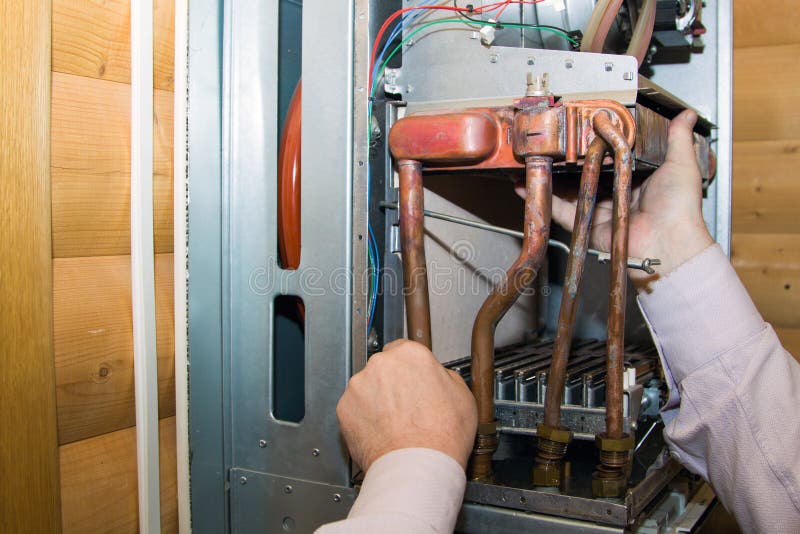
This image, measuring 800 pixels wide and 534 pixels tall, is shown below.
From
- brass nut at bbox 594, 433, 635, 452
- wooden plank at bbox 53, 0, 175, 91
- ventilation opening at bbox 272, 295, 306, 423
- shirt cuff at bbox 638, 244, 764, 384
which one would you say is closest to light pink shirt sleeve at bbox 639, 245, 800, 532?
shirt cuff at bbox 638, 244, 764, 384

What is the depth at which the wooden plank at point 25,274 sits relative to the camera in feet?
2.96

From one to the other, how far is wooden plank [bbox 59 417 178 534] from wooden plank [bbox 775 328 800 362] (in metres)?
1.30

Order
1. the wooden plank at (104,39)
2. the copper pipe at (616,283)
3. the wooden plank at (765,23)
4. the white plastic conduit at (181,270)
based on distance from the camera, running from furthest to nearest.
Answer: the wooden plank at (765,23) < the white plastic conduit at (181,270) < the wooden plank at (104,39) < the copper pipe at (616,283)

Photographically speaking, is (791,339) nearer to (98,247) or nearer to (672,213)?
(672,213)

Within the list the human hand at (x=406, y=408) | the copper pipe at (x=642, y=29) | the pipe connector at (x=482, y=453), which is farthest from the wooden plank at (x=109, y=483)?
the copper pipe at (x=642, y=29)

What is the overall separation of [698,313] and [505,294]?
0.28 m

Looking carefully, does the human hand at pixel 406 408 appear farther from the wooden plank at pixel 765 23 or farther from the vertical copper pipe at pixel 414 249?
the wooden plank at pixel 765 23

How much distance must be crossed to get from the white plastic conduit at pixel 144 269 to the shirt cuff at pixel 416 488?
414 millimetres

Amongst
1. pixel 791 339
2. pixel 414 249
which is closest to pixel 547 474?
pixel 414 249

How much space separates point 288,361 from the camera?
126cm

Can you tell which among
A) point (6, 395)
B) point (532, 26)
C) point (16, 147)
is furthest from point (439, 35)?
point (6, 395)

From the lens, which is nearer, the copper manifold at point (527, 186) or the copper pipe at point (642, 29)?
the copper manifold at point (527, 186)

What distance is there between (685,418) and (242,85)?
31.3 inches

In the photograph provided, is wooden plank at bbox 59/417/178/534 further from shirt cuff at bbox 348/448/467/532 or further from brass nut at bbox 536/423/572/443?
brass nut at bbox 536/423/572/443
